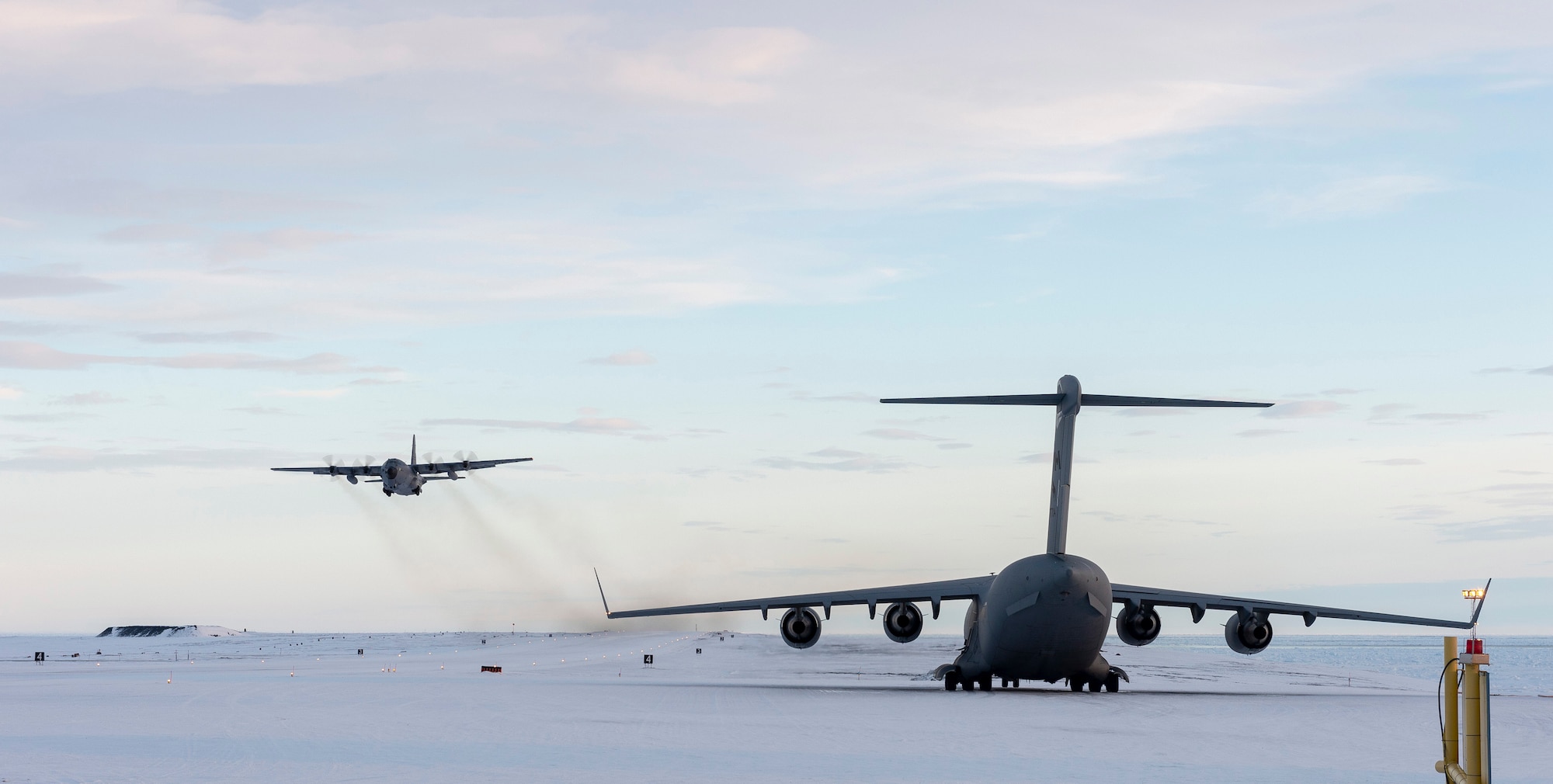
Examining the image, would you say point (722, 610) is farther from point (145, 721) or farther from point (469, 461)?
point (469, 461)

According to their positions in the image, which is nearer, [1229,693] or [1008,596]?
[1008,596]

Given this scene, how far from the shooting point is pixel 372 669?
65.2m

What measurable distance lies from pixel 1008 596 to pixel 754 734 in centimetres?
1152

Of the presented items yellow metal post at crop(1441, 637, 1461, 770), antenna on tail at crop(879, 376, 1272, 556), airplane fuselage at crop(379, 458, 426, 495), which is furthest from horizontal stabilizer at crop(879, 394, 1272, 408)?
airplane fuselage at crop(379, 458, 426, 495)

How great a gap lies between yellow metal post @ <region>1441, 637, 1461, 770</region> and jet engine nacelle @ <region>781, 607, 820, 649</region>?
2688 centimetres

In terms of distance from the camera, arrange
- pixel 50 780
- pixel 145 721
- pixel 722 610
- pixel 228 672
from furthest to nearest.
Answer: pixel 228 672 → pixel 722 610 → pixel 145 721 → pixel 50 780

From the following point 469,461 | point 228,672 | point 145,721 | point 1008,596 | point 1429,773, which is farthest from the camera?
point 469,461

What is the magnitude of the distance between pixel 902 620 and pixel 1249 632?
369 inches

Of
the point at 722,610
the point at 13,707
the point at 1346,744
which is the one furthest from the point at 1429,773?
the point at 13,707

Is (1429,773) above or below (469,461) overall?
below

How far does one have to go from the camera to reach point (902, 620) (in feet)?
131

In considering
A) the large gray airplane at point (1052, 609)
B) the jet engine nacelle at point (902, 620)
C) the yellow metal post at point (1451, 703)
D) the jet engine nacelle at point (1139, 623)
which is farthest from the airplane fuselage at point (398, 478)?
the yellow metal post at point (1451, 703)

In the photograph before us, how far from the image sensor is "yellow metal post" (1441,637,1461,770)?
Result: 13672mm

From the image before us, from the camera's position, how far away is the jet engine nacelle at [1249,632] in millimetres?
39219
